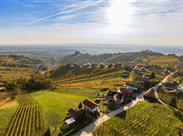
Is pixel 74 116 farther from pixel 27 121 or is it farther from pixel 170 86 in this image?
pixel 170 86

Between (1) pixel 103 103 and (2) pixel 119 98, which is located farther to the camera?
(2) pixel 119 98

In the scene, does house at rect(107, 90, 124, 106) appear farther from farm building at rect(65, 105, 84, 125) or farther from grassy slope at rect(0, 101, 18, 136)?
grassy slope at rect(0, 101, 18, 136)

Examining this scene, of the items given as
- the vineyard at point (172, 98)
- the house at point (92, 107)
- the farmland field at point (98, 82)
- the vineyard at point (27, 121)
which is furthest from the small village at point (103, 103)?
the farmland field at point (98, 82)

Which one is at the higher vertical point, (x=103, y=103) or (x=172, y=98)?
(x=103, y=103)

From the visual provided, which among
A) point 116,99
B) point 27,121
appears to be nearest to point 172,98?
point 116,99

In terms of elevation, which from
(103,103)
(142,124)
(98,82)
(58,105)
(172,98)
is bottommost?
(142,124)

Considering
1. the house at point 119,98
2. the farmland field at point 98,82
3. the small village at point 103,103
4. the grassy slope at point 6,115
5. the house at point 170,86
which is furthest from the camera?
the farmland field at point 98,82

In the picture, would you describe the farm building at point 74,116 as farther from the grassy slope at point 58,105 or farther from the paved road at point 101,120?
the paved road at point 101,120
